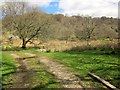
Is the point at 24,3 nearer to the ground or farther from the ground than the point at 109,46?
farther from the ground

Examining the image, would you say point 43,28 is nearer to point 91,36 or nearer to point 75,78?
point 91,36

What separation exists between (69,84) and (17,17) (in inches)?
1541

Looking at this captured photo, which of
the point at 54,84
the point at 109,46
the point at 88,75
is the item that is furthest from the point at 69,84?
the point at 109,46

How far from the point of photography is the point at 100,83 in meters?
11.6

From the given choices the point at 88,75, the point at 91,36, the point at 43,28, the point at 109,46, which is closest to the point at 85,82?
the point at 88,75

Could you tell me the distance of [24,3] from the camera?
50.8 m

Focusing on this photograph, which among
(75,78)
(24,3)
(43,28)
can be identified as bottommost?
(75,78)

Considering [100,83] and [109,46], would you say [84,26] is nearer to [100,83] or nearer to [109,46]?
[109,46]

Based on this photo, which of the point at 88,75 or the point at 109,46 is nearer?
the point at 88,75

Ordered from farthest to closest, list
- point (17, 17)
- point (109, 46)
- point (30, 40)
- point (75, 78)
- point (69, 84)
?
1. point (30, 40)
2. point (17, 17)
3. point (109, 46)
4. point (75, 78)
5. point (69, 84)

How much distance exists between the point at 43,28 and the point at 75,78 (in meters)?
37.6

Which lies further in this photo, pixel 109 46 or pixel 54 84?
pixel 109 46

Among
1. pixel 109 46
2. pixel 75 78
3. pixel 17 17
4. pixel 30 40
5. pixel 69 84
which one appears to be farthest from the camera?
pixel 30 40

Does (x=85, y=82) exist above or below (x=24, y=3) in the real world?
below
